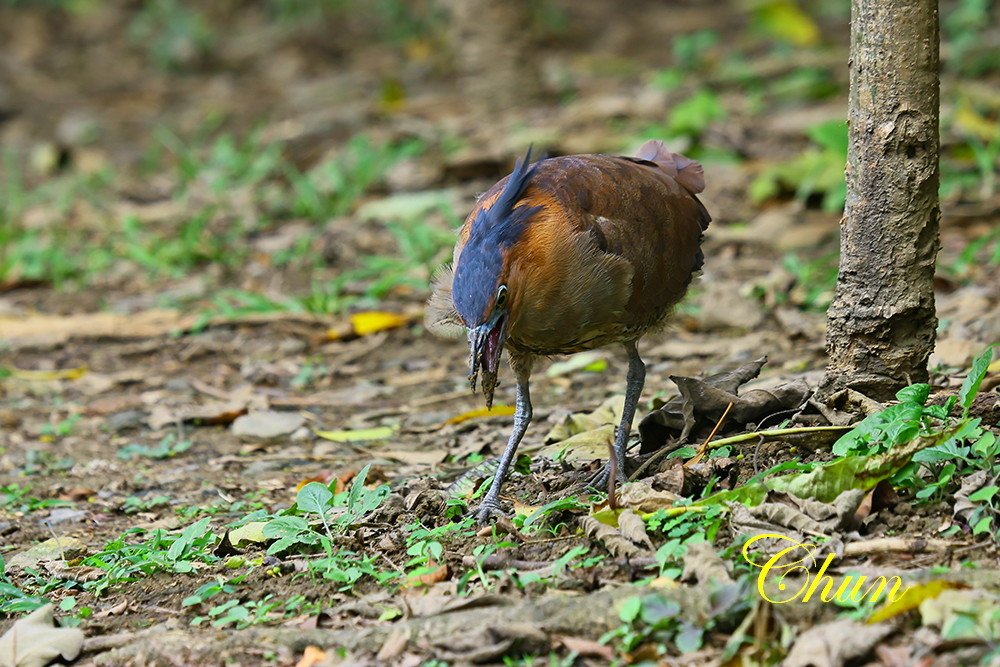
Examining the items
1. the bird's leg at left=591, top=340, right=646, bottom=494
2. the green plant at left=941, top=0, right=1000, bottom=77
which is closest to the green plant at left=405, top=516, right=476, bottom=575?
the bird's leg at left=591, top=340, right=646, bottom=494

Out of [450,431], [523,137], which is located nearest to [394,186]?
[523,137]

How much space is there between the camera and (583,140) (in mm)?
8617

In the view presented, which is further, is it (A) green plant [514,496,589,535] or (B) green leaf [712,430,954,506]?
(A) green plant [514,496,589,535]

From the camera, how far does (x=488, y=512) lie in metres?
4.05

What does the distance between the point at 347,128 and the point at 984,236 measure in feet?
17.3

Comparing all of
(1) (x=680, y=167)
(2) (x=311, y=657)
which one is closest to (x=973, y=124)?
(1) (x=680, y=167)

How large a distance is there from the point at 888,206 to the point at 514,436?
1454 mm

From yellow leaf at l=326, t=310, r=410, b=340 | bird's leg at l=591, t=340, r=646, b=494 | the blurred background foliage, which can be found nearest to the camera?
bird's leg at l=591, t=340, r=646, b=494

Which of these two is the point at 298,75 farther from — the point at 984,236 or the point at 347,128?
the point at 984,236

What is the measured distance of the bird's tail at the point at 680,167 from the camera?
4.82 metres

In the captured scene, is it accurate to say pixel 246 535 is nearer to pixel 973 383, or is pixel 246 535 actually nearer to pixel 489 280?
pixel 489 280

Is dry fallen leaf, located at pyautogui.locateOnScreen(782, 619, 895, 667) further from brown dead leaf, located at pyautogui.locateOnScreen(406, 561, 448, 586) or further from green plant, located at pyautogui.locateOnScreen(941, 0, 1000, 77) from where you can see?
green plant, located at pyautogui.locateOnScreen(941, 0, 1000, 77)

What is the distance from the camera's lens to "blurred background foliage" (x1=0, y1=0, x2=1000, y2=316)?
25.0ft
